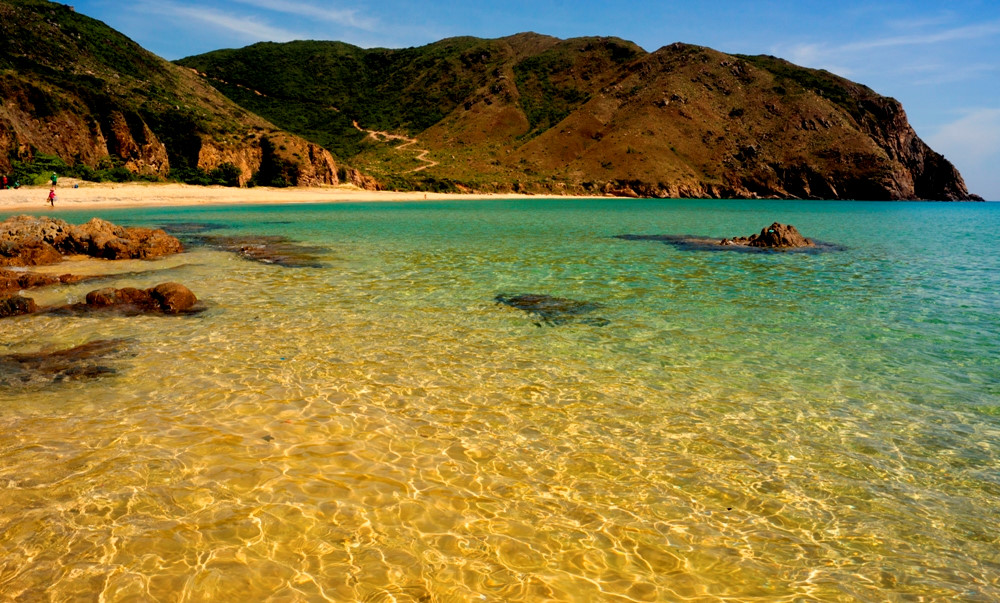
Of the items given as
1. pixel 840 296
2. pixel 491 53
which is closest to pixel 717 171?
pixel 491 53

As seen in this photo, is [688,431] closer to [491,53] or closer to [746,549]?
[746,549]

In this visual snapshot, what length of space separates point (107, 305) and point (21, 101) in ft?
209

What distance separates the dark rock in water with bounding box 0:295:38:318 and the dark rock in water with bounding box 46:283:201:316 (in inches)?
13.4

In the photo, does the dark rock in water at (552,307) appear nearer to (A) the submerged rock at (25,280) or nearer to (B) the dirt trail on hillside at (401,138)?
(A) the submerged rock at (25,280)

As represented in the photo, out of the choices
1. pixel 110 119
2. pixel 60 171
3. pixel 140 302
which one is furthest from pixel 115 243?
pixel 110 119

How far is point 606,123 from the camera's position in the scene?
12556cm

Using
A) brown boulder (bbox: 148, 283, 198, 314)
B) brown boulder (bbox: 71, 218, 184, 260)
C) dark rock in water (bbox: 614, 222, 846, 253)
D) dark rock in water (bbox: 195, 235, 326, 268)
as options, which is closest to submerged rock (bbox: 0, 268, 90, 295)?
brown boulder (bbox: 148, 283, 198, 314)

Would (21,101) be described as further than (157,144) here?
No

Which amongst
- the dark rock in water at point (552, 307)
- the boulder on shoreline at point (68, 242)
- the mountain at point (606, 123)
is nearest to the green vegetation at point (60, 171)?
the mountain at point (606, 123)

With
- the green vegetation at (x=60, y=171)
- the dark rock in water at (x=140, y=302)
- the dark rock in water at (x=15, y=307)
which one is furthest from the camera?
the green vegetation at (x=60, y=171)

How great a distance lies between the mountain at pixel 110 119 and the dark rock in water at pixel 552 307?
61783 millimetres

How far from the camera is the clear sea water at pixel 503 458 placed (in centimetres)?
411

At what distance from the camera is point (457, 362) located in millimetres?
8852

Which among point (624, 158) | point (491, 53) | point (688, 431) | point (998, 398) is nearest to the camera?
point (688, 431)
